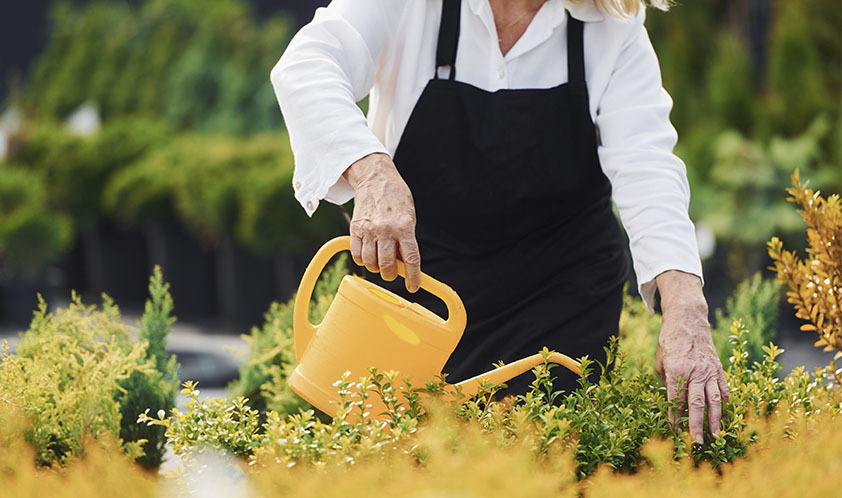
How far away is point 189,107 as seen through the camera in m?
7.95

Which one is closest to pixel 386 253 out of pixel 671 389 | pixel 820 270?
pixel 671 389

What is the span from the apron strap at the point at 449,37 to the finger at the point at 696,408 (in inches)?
29.2

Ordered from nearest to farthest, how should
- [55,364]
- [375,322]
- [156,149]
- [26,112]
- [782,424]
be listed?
[782,424] < [375,322] < [55,364] < [156,149] < [26,112]

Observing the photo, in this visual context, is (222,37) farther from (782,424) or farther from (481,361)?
(782,424)

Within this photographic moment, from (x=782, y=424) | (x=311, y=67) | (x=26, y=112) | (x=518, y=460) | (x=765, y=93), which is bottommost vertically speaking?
(x=26, y=112)

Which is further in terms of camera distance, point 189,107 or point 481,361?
point 189,107

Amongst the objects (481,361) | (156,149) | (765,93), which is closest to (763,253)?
(765,93)

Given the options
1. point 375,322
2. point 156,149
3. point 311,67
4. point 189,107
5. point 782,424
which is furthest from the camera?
point 189,107

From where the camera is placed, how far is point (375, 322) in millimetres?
1563

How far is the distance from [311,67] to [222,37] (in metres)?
6.52

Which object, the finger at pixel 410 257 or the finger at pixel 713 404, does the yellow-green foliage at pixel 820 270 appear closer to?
the finger at pixel 713 404

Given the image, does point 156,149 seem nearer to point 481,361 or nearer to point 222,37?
point 222,37

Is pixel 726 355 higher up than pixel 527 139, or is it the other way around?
pixel 527 139

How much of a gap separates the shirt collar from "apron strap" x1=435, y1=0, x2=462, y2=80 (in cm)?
3
